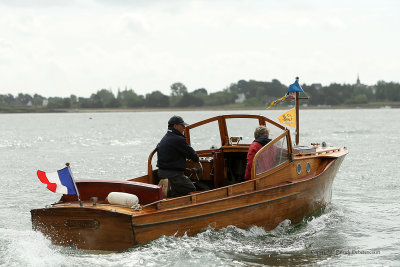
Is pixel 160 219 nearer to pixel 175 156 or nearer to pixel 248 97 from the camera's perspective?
pixel 175 156

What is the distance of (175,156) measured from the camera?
9.38 meters

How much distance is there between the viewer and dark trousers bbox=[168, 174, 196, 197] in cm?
950

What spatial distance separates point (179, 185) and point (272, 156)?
173 cm

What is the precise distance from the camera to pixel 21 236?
30.6 feet

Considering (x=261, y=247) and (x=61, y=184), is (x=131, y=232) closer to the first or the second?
(x=61, y=184)

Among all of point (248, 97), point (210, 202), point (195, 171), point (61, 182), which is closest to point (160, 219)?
point (210, 202)

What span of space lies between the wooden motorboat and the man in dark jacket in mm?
348

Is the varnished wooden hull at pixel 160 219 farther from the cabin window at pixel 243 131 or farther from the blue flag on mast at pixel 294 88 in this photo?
the cabin window at pixel 243 131

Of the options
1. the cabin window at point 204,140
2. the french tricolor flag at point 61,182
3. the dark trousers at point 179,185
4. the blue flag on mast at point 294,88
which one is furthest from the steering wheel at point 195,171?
the cabin window at point 204,140

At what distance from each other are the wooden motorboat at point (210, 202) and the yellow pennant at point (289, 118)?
1.56ft

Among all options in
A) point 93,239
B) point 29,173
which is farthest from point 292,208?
point 29,173

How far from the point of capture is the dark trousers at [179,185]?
374 inches

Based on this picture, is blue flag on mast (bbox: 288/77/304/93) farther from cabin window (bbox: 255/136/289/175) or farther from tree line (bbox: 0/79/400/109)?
tree line (bbox: 0/79/400/109)

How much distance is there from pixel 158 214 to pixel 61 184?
4.81 ft
